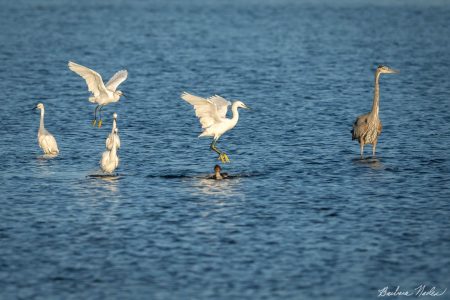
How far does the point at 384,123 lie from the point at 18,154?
1080cm

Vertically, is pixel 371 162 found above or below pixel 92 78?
below

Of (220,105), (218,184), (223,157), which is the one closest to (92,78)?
(220,105)

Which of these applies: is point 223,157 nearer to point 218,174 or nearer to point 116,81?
point 218,174

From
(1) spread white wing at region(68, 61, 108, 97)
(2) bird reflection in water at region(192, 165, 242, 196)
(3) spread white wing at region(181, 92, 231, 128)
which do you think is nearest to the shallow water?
(2) bird reflection in water at region(192, 165, 242, 196)

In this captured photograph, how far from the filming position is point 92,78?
2366cm

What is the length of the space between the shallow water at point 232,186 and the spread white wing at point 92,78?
147 cm

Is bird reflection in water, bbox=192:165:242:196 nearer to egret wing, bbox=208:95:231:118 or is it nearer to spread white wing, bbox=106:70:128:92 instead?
egret wing, bbox=208:95:231:118

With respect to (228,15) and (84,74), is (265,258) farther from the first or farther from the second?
(228,15)

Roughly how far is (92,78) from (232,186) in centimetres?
539

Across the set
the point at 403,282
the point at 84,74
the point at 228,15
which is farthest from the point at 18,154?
the point at 228,15

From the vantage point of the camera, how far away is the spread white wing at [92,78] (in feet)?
75.0

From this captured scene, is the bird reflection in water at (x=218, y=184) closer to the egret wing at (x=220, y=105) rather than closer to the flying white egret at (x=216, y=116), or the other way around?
the flying white egret at (x=216, y=116)

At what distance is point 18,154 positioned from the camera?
23359 millimetres

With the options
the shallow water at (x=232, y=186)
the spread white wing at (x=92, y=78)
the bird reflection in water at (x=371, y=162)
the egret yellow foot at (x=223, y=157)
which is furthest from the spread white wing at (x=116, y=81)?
the bird reflection in water at (x=371, y=162)
